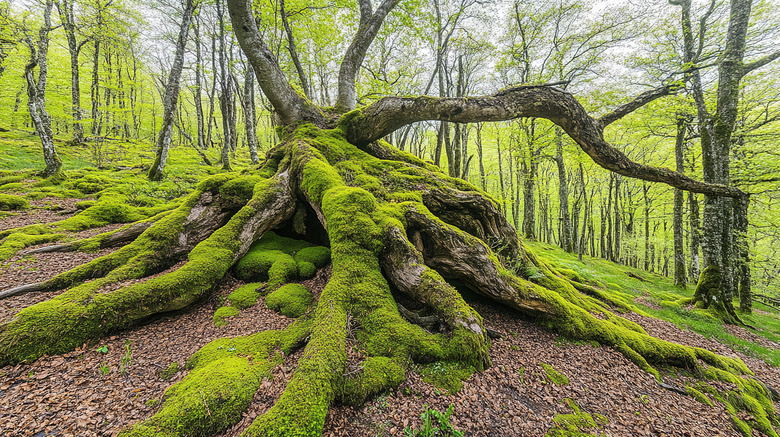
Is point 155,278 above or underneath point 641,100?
underneath

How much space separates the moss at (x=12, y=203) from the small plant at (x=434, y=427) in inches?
550

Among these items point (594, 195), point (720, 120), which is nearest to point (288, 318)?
point (720, 120)

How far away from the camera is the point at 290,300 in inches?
173

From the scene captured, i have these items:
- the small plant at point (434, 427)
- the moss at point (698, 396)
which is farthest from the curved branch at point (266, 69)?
the moss at point (698, 396)

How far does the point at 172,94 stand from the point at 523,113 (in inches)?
564

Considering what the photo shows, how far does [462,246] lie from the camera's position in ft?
15.5

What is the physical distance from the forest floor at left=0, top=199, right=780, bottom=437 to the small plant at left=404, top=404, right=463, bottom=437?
74 mm

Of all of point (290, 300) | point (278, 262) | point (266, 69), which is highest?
point (266, 69)

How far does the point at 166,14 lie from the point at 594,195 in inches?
1750

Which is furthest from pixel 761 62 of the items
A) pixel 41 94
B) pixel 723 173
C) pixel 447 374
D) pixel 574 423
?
pixel 41 94

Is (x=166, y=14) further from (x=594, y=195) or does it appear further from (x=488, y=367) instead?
(x=594, y=195)

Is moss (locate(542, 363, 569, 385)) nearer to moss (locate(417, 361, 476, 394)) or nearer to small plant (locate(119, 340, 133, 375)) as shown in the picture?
moss (locate(417, 361, 476, 394))

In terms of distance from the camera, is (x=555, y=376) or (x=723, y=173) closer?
(x=555, y=376)

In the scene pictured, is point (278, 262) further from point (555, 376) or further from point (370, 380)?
point (555, 376)
